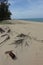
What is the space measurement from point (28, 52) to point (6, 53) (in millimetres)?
729

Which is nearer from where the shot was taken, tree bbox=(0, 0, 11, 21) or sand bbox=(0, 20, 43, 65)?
sand bbox=(0, 20, 43, 65)

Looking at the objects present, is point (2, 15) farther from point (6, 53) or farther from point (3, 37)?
point (6, 53)

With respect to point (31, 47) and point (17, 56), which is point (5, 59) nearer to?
point (17, 56)

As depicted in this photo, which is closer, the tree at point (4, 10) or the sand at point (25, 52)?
the sand at point (25, 52)

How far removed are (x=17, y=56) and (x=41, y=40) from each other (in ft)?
6.73

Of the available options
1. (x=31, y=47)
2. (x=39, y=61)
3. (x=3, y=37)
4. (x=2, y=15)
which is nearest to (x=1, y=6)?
(x=2, y=15)

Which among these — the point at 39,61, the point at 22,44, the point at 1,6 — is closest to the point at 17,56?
A: the point at 39,61

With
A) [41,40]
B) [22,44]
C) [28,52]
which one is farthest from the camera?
[41,40]

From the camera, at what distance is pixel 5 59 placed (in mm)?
5359

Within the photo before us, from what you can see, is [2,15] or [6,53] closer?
[6,53]

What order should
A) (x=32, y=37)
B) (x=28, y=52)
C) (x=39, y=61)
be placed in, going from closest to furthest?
1. (x=39, y=61)
2. (x=28, y=52)
3. (x=32, y=37)

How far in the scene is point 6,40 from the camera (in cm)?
761

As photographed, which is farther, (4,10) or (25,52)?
(4,10)

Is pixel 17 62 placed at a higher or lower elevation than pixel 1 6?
lower
